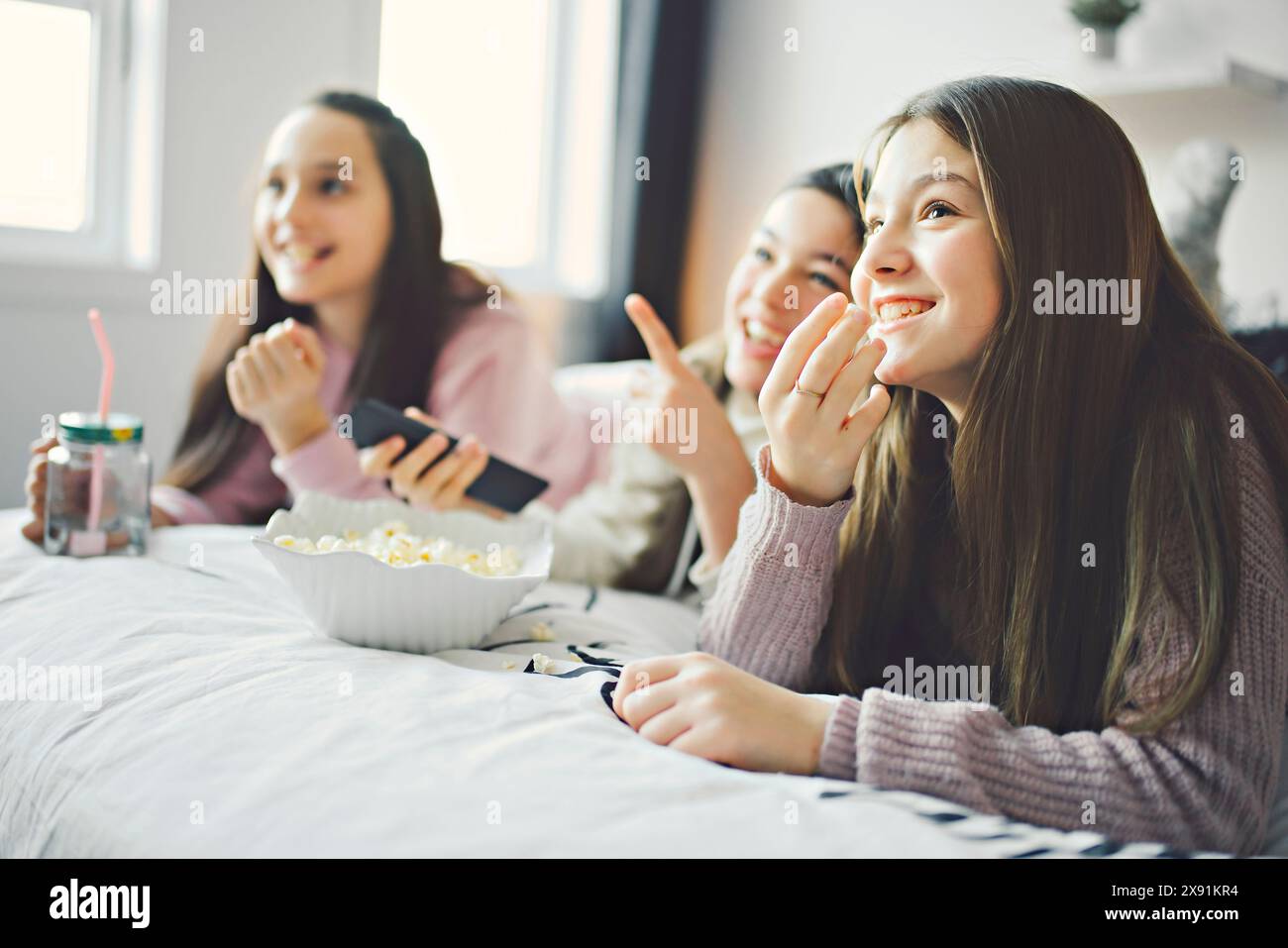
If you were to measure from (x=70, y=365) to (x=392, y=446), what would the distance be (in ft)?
3.15

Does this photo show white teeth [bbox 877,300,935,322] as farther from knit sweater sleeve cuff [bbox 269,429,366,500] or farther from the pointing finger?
knit sweater sleeve cuff [bbox 269,429,366,500]

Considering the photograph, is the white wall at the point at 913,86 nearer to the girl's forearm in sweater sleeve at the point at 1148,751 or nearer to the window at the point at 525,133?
the window at the point at 525,133

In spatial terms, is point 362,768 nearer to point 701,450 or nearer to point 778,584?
point 778,584

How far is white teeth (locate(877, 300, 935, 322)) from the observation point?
0.85 metres

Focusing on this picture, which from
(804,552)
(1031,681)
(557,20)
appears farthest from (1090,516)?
(557,20)

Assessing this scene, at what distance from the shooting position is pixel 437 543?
1.04 m

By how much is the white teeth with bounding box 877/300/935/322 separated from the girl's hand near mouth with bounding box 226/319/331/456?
77 cm

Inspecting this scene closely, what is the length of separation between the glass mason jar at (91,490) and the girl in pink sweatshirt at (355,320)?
0.21 m

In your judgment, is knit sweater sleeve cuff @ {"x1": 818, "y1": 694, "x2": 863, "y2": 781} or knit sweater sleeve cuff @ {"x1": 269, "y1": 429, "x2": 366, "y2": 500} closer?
knit sweater sleeve cuff @ {"x1": 818, "y1": 694, "x2": 863, "y2": 781}

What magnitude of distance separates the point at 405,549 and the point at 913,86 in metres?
1.81

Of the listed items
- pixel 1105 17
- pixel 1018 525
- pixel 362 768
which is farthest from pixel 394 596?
pixel 1105 17

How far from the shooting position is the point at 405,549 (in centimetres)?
97

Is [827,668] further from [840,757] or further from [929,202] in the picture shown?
[929,202]

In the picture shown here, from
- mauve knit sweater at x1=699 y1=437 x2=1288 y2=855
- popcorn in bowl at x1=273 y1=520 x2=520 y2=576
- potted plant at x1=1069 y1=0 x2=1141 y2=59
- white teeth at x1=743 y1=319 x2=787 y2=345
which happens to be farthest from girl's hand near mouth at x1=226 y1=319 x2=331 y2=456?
potted plant at x1=1069 y1=0 x2=1141 y2=59
